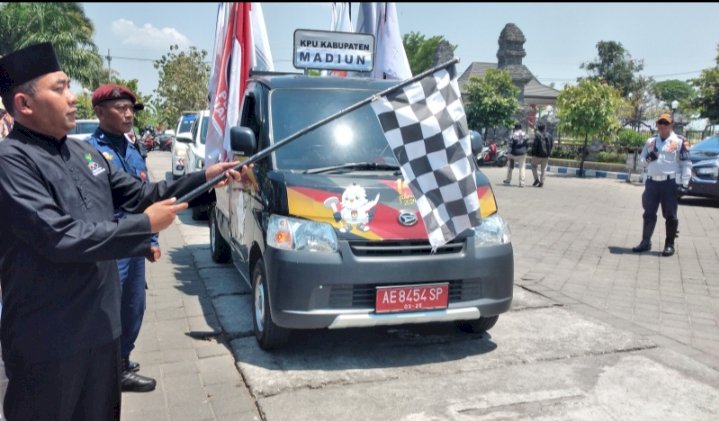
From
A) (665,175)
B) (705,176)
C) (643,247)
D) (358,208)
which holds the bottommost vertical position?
(643,247)

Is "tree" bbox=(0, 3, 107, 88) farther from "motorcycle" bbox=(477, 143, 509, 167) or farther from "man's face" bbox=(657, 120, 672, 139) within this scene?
"man's face" bbox=(657, 120, 672, 139)

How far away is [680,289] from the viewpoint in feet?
20.0

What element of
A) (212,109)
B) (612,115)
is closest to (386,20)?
(212,109)

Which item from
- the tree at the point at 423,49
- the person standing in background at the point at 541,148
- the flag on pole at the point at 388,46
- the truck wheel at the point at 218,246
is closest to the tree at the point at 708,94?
the person standing in background at the point at 541,148

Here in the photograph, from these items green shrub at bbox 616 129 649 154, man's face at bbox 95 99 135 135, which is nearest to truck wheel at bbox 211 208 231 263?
man's face at bbox 95 99 135 135

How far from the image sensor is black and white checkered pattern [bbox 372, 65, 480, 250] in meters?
A: 3.08

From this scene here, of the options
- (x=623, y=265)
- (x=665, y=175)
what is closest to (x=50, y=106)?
(x=623, y=265)

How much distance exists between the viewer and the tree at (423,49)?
5022cm

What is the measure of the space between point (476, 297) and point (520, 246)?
4.51m

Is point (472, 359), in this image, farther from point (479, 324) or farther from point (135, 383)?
point (135, 383)

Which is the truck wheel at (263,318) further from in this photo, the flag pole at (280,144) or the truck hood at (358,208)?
the flag pole at (280,144)

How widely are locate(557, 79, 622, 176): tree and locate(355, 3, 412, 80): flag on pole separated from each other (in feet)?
47.0

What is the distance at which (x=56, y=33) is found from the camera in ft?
115

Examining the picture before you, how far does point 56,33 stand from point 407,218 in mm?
38063
